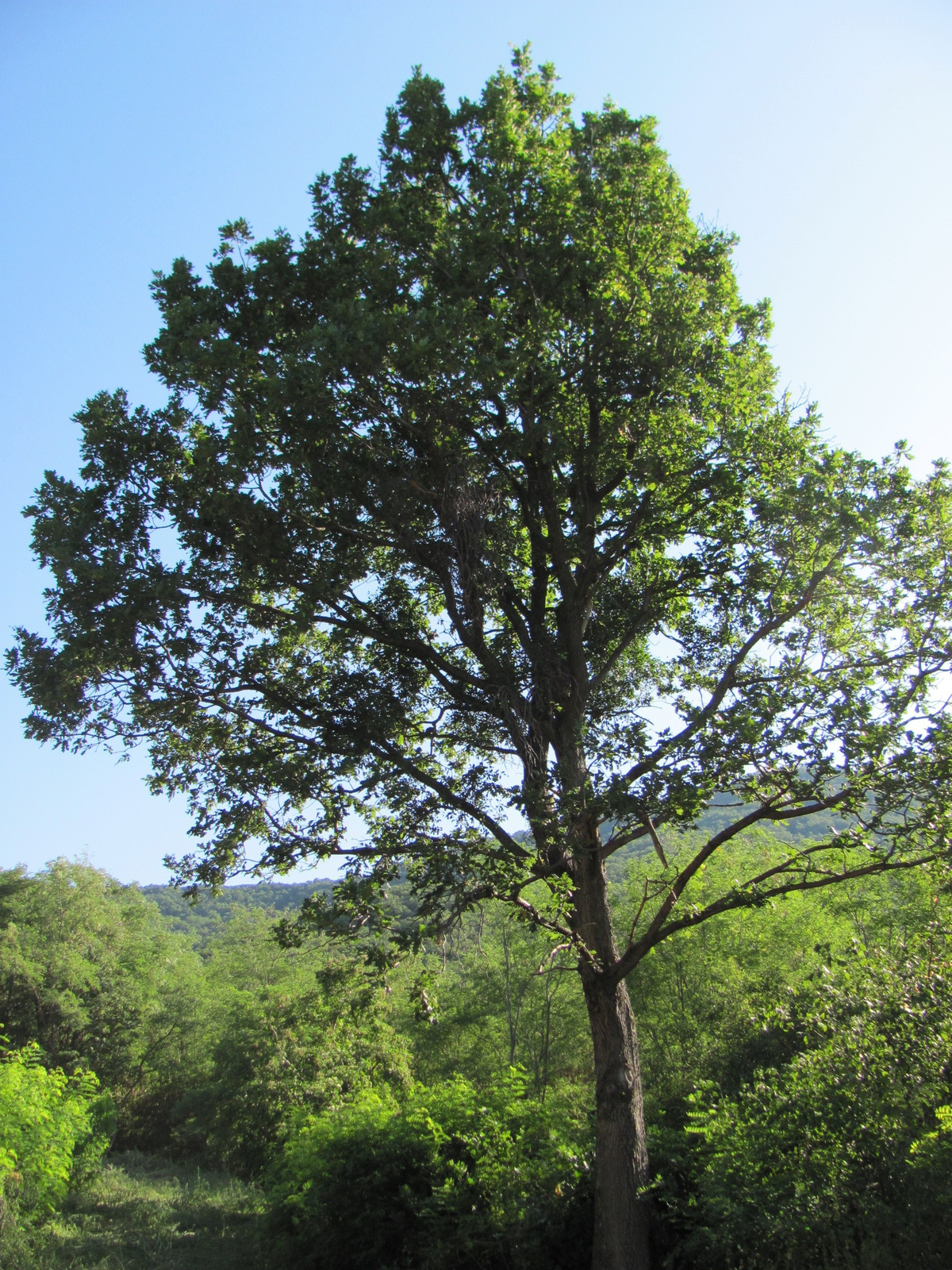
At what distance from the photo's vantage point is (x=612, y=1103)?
25.9 feet

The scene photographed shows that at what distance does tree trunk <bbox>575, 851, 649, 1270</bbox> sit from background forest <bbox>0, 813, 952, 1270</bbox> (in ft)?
1.60

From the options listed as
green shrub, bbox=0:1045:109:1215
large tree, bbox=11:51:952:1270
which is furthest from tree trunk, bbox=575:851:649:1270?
green shrub, bbox=0:1045:109:1215

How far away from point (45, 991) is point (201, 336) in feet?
109

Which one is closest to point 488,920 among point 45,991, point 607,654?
point 607,654

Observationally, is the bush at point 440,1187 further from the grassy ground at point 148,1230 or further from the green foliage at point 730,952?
the green foliage at point 730,952

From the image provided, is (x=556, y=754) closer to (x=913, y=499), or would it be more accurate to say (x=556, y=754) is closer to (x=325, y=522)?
(x=325, y=522)

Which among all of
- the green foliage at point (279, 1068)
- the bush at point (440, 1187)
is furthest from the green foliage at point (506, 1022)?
the bush at point (440, 1187)

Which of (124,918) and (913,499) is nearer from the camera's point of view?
(913,499)

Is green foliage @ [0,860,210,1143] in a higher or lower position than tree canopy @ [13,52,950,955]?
lower

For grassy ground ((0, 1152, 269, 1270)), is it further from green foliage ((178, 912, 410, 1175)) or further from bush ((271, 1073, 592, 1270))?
bush ((271, 1073, 592, 1270))

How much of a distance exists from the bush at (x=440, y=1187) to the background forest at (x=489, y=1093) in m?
0.04

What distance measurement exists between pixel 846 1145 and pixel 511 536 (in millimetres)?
6940

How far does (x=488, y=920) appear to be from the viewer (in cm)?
2444

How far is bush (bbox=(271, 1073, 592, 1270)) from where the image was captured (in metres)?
8.75
